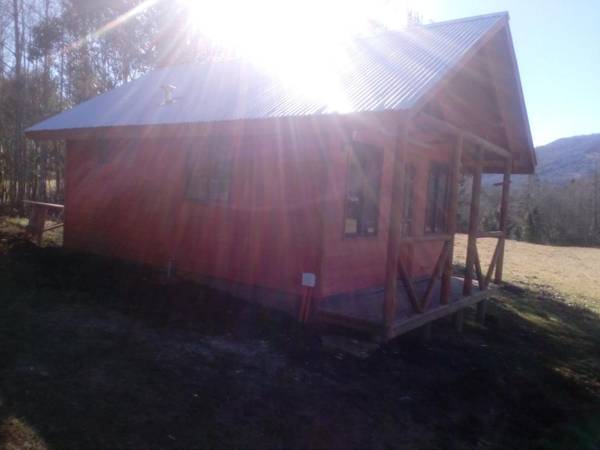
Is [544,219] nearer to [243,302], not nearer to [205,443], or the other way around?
[243,302]

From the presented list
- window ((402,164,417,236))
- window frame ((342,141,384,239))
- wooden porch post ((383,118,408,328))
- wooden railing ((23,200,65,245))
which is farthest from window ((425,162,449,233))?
wooden railing ((23,200,65,245))

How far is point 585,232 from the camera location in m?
44.4

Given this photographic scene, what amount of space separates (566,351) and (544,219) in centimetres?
3841

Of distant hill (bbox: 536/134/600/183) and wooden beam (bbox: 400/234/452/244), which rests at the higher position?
distant hill (bbox: 536/134/600/183)

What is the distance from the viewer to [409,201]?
10.2 metres

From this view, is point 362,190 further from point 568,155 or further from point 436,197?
point 568,155

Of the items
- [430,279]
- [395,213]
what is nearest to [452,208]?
[430,279]

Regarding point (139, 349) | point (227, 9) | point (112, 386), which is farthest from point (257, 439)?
point (227, 9)

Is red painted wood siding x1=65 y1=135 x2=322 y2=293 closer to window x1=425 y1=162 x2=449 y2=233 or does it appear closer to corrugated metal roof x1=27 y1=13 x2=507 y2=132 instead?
corrugated metal roof x1=27 y1=13 x2=507 y2=132

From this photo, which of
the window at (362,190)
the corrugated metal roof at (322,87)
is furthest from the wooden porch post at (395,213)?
the window at (362,190)

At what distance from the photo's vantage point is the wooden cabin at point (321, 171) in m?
6.56

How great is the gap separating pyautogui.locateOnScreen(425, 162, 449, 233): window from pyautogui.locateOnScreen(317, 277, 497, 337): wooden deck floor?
8.79 feet

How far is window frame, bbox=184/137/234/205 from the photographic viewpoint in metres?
8.47

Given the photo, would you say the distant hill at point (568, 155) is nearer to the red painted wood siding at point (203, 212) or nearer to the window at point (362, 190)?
the window at point (362, 190)
